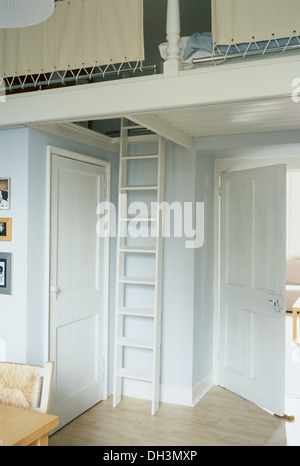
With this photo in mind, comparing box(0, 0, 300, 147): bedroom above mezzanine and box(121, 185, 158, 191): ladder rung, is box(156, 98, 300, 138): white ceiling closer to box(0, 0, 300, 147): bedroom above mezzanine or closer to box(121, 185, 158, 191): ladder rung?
box(0, 0, 300, 147): bedroom above mezzanine

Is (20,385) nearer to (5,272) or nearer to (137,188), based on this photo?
(5,272)

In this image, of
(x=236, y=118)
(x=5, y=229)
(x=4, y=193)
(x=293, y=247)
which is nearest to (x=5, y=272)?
(x=5, y=229)

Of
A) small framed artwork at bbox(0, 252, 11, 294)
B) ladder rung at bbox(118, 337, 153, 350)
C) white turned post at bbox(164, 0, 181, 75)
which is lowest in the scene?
ladder rung at bbox(118, 337, 153, 350)

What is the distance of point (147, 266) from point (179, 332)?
0.67m

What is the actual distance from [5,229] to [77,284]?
831 mm

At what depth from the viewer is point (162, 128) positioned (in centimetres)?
343

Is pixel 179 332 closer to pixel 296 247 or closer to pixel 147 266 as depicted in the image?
pixel 147 266

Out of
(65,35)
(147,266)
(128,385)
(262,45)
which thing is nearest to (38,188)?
(65,35)

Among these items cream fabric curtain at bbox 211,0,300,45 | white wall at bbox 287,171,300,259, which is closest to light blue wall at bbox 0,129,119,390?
cream fabric curtain at bbox 211,0,300,45

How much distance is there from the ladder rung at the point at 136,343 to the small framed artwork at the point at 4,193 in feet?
5.22

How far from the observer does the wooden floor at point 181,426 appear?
11.0ft

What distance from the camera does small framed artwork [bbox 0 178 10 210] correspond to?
10.7ft

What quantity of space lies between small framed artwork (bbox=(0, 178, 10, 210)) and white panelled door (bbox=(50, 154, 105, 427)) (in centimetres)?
34
